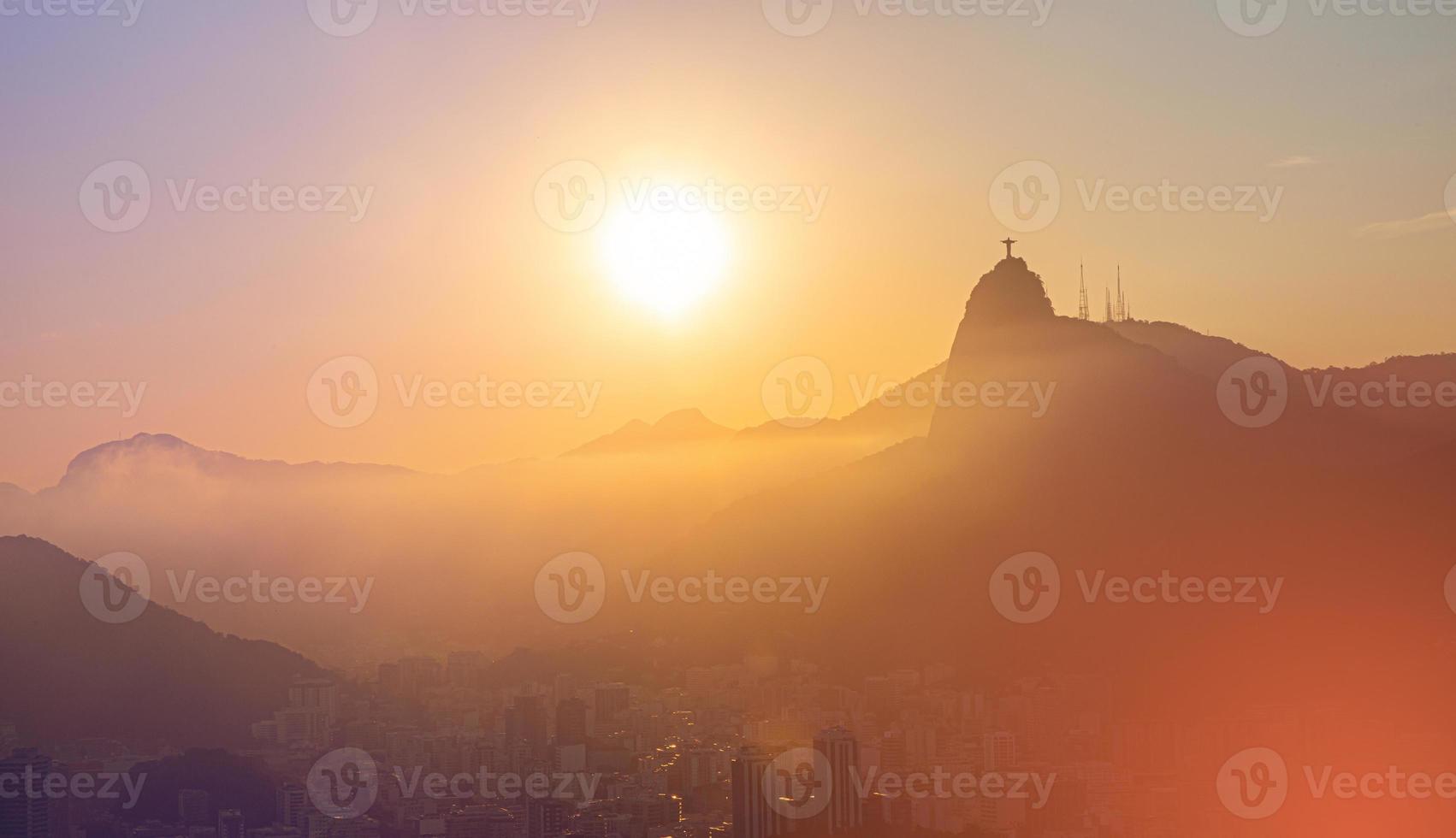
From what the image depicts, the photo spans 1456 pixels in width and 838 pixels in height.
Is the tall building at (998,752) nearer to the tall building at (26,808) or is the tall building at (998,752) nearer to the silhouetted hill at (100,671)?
the silhouetted hill at (100,671)

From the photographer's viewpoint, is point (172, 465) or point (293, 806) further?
point (172, 465)

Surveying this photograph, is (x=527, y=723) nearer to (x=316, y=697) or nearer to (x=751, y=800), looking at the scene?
(x=316, y=697)

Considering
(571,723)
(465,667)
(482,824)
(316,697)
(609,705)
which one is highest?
(465,667)

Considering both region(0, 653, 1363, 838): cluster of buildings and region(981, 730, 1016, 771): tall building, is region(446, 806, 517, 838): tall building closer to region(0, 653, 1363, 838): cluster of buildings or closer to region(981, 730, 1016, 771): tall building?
region(0, 653, 1363, 838): cluster of buildings

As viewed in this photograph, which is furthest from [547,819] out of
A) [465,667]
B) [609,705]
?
[465,667]

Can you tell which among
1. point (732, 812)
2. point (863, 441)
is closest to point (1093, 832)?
point (732, 812)

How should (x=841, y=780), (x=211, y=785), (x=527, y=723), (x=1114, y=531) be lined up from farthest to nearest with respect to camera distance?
(x=1114, y=531), (x=527, y=723), (x=211, y=785), (x=841, y=780)

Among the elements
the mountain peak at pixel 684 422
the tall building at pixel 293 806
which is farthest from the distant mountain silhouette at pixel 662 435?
the tall building at pixel 293 806
